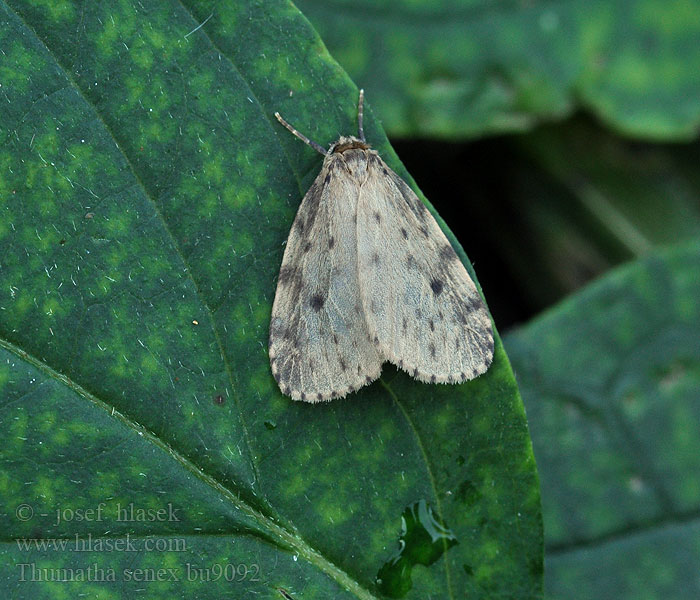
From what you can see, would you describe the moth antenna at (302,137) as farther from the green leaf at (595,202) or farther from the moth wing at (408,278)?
the green leaf at (595,202)

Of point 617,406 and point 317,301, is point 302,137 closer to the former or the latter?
point 317,301

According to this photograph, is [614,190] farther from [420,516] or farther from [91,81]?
[91,81]

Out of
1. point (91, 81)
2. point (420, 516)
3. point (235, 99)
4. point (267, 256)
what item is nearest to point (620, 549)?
point (420, 516)

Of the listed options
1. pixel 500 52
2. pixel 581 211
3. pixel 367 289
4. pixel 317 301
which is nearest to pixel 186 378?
pixel 317 301

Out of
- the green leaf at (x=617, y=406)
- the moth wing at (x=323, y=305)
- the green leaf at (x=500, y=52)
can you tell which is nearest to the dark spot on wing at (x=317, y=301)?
the moth wing at (x=323, y=305)

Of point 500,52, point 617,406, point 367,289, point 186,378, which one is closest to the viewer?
point 186,378

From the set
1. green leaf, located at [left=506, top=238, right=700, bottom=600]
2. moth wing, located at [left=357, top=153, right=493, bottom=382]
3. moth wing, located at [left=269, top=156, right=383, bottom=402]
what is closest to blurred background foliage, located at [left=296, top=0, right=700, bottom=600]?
green leaf, located at [left=506, top=238, right=700, bottom=600]
